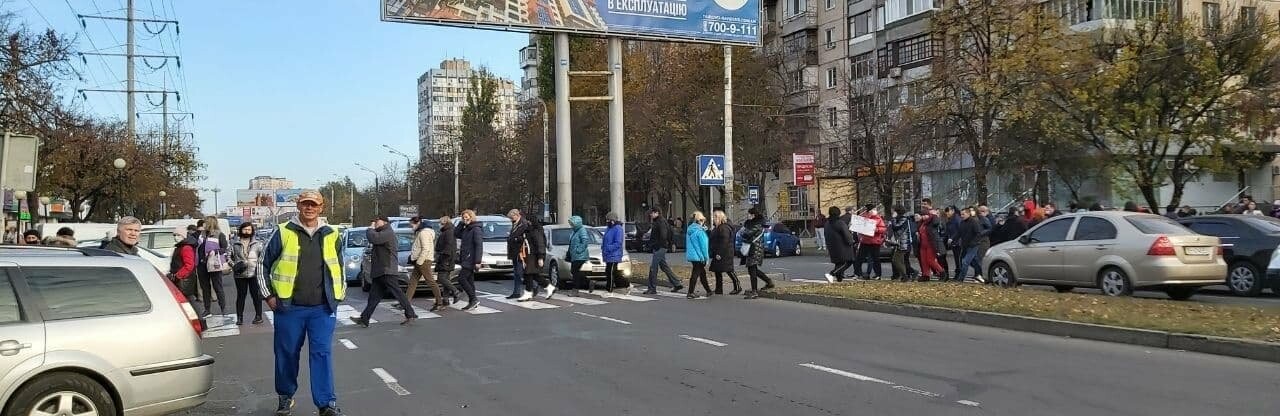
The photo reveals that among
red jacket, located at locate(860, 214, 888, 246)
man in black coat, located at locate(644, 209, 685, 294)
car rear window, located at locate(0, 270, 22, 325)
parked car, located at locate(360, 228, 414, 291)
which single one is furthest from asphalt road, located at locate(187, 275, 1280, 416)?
red jacket, located at locate(860, 214, 888, 246)

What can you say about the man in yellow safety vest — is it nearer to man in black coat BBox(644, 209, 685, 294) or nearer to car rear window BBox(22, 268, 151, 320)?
car rear window BBox(22, 268, 151, 320)

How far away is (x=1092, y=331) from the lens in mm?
10836

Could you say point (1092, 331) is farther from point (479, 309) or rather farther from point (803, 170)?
point (803, 170)

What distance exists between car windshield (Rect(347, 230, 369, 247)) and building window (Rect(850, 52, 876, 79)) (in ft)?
117

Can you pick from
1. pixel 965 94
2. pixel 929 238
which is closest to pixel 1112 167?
pixel 965 94

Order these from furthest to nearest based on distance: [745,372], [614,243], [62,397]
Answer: [614,243]
[745,372]
[62,397]

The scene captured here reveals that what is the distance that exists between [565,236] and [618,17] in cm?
842

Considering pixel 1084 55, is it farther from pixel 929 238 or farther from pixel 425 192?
pixel 425 192

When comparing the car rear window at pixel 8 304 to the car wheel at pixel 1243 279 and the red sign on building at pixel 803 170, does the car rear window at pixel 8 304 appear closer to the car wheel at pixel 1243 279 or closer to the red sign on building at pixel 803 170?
the car wheel at pixel 1243 279

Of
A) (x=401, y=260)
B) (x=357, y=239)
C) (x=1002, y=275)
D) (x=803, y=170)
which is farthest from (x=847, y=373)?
(x=803, y=170)

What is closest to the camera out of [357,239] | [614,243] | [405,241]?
[614,243]

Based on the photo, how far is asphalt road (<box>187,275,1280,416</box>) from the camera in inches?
286

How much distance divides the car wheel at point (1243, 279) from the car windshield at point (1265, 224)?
1.97 ft

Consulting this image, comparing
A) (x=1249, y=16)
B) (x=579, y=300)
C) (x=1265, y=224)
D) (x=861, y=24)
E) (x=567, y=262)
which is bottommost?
(x=579, y=300)
